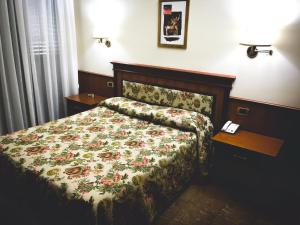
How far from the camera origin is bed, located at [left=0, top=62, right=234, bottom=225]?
4.56 feet

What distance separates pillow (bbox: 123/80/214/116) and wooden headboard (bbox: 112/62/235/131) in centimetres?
5

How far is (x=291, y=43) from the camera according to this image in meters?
1.89

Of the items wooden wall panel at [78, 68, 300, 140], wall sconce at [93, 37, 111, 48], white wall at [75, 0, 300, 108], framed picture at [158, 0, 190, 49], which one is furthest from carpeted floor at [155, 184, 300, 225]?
wall sconce at [93, 37, 111, 48]

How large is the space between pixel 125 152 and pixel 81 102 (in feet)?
4.60

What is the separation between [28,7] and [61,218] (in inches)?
91.1

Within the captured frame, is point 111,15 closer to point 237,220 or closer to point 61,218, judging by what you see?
point 61,218

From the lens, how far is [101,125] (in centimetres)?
224

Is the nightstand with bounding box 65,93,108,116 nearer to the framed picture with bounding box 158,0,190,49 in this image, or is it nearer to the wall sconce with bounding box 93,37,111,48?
the wall sconce with bounding box 93,37,111,48

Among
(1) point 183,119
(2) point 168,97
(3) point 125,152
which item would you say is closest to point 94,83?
(2) point 168,97

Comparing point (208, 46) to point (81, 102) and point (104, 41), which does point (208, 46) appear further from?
point (81, 102)

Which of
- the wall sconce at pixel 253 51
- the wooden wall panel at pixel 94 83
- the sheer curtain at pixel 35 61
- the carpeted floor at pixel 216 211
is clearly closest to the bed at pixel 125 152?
the carpeted floor at pixel 216 211

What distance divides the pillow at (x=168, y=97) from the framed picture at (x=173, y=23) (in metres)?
0.47

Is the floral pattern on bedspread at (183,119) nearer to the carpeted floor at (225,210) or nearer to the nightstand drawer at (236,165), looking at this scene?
the nightstand drawer at (236,165)

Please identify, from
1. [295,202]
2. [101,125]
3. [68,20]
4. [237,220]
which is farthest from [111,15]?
[295,202]
